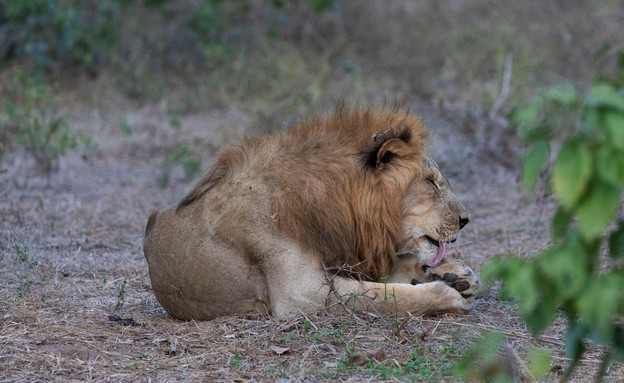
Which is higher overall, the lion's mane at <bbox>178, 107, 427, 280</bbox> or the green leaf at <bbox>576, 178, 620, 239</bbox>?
the green leaf at <bbox>576, 178, 620, 239</bbox>

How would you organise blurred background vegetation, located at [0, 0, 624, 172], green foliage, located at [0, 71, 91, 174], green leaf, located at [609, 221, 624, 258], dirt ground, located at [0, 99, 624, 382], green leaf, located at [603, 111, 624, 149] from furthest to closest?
blurred background vegetation, located at [0, 0, 624, 172] < green foliage, located at [0, 71, 91, 174] < dirt ground, located at [0, 99, 624, 382] < green leaf, located at [609, 221, 624, 258] < green leaf, located at [603, 111, 624, 149]

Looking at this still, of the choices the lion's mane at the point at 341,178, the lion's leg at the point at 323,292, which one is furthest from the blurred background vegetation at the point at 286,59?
the lion's leg at the point at 323,292

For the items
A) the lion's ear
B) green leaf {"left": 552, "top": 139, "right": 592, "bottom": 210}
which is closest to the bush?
green leaf {"left": 552, "top": 139, "right": 592, "bottom": 210}

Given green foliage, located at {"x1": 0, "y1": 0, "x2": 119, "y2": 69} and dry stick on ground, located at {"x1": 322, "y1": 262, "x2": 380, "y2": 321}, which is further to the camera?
green foliage, located at {"x1": 0, "y1": 0, "x2": 119, "y2": 69}

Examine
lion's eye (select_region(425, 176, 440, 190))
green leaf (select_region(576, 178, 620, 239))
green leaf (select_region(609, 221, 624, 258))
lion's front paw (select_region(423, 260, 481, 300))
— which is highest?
green leaf (select_region(576, 178, 620, 239))

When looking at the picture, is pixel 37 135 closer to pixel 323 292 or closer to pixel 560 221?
pixel 323 292

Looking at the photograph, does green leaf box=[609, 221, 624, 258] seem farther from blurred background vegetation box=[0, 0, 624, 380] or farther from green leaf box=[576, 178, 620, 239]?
blurred background vegetation box=[0, 0, 624, 380]

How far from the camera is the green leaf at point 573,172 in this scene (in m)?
2.54

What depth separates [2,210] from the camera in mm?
6977

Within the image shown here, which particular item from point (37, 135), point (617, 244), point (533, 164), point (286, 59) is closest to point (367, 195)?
point (617, 244)

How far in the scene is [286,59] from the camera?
1172cm

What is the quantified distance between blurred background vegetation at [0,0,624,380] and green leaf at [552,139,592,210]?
593 cm

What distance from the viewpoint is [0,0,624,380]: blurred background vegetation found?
31.8 feet

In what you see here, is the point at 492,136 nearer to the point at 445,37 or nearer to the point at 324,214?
the point at 445,37
